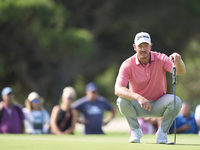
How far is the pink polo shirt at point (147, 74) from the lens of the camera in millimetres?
6562

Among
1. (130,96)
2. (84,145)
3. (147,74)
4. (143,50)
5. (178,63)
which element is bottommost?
(84,145)

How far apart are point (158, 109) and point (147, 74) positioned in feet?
1.55

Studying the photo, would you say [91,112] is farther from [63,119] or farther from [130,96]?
[130,96]

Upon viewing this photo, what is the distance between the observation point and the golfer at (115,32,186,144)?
6453 mm

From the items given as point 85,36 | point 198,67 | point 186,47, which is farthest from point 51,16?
point 198,67

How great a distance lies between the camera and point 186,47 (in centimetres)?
2566

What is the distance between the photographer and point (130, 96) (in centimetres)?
621

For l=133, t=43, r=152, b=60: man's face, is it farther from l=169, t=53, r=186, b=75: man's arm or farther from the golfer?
l=169, t=53, r=186, b=75: man's arm

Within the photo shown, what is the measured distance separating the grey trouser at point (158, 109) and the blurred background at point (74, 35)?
37.5ft

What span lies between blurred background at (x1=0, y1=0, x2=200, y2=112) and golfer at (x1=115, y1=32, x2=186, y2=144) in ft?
37.1

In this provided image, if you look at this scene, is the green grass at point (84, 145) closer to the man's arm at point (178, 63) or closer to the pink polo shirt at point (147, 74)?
the pink polo shirt at point (147, 74)

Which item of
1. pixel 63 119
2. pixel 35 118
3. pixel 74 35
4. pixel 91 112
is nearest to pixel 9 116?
pixel 35 118

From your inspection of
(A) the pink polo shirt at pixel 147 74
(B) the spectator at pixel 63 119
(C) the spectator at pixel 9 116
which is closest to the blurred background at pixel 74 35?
(C) the spectator at pixel 9 116

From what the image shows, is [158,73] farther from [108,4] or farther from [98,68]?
[98,68]
